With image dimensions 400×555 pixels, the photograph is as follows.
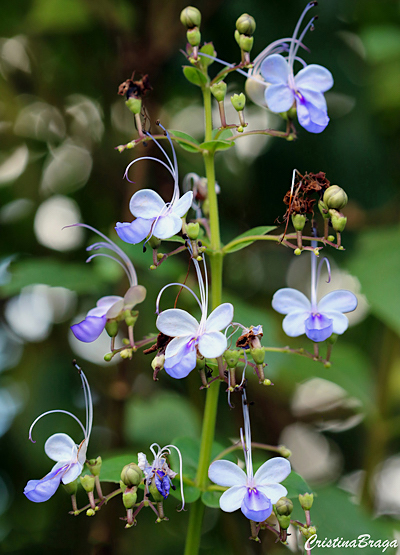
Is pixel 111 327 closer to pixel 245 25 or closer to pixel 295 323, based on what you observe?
pixel 295 323

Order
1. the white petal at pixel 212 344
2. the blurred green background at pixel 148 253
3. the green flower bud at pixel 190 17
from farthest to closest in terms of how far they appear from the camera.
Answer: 1. the blurred green background at pixel 148 253
2. the green flower bud at pixel 190 17
3. the white petal at pixel 212 344

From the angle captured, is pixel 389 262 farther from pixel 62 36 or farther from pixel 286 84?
pixel 62 36

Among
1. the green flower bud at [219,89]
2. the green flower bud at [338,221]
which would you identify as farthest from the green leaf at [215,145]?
the green flower bud at [338,221]

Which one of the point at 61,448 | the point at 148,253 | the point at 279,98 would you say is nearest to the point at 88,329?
the point at 61,448

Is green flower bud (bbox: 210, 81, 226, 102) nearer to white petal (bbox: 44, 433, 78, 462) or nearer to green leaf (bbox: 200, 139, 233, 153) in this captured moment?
green leaf (bbox: 200, 139, 233, 153)

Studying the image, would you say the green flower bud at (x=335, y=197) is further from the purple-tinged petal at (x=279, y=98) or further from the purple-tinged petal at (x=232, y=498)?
the purple-tinged petal at (x=232, y=498)

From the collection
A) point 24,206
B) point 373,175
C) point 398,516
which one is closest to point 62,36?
point 24,206

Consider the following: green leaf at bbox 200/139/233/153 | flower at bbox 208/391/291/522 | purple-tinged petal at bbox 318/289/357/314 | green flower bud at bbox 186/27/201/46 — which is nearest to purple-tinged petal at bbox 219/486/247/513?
flower at bbox 208/391/291/522
